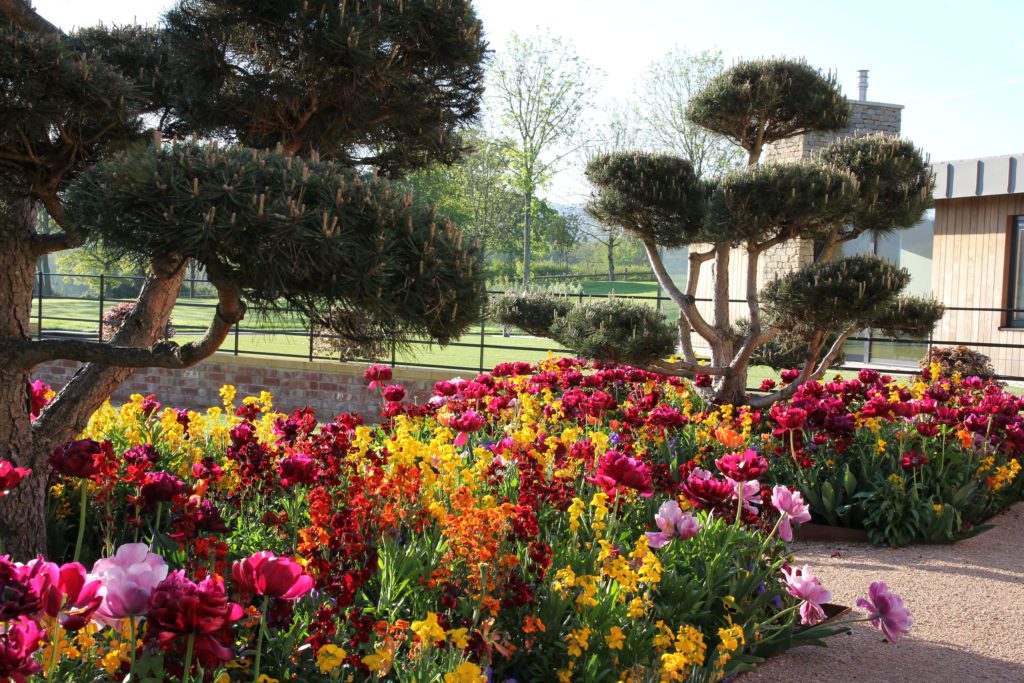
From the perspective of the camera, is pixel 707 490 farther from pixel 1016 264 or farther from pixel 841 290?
pixel 1016 264

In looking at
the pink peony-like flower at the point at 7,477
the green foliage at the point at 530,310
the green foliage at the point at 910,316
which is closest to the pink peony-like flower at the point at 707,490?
the pink peony-like flower at the point at 7,477

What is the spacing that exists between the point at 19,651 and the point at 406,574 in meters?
1.44

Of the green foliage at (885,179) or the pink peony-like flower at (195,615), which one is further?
the green foliage at (885,179)

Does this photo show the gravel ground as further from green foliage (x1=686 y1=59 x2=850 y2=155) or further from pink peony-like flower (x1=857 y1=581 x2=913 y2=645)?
green foliage (x1=686 y1=59 x2=850 y2=155)

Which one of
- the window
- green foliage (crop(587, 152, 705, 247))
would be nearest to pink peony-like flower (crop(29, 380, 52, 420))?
green foliage (crop(587, 152, 705, 247))

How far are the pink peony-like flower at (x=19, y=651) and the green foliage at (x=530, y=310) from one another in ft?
21.1

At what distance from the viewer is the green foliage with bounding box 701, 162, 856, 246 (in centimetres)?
707

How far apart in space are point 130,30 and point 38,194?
1.68 m

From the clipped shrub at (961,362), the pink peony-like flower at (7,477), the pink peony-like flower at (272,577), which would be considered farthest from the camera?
the clipped shrub at (961,362)

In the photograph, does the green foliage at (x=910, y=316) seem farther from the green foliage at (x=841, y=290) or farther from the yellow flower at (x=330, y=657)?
the yellow flower at (x=330, y=657)

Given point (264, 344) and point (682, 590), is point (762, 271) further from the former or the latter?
point (682, 590)

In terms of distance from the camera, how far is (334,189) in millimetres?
2867

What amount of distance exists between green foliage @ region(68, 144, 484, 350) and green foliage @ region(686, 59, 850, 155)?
5913mm

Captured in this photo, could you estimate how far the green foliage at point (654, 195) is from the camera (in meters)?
7.80
